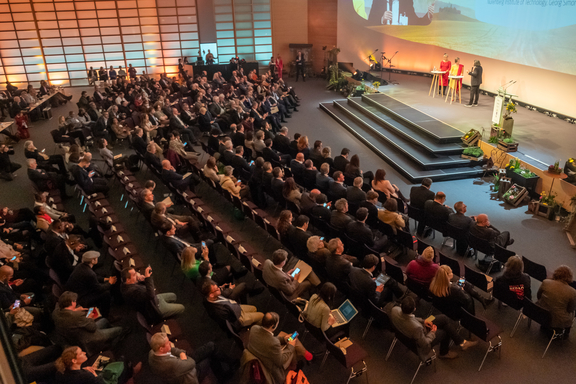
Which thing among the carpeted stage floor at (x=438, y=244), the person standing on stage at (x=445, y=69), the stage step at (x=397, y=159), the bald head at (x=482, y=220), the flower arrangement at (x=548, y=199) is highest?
the person standing on stage at (x=445, y=69)

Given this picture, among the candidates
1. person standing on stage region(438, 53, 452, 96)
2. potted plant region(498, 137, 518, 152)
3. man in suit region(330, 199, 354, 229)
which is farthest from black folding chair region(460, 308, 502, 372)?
person standing on stage region(438, 53, 452, 96)

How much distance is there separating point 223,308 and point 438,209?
369cm

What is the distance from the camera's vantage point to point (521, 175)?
8344 mm

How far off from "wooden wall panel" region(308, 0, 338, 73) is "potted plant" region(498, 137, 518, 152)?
13.3m

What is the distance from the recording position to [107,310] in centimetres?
539

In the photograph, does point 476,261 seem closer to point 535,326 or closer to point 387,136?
point 535,326

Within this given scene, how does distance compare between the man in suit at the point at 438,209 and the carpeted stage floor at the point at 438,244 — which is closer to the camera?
the carpeted stage floor at the point at 438,244

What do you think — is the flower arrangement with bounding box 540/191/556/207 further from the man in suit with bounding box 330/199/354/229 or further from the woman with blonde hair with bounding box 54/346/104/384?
the woman with blonde hair with bounding box 54/346/104/384

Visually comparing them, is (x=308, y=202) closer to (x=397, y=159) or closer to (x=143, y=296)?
(x=143, y=296)

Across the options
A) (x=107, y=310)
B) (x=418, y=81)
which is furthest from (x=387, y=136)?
(x=107, y=310)

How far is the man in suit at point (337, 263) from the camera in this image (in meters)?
5.07

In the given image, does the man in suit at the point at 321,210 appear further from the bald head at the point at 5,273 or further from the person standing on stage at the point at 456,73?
the person standing on stage at the point at 456,73

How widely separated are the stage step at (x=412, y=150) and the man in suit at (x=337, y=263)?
5.18 metres

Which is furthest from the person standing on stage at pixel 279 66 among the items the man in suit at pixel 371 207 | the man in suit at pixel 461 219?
the man in suit at pixel 461 219
